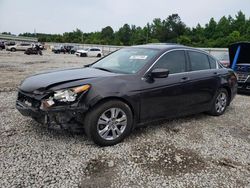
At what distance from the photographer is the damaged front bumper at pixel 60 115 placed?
3.05 meters

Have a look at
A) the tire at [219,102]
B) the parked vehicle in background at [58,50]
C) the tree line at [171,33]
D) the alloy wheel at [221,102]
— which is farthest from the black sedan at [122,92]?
the tree line at [171,33]

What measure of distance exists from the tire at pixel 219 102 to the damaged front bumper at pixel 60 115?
3.15 meters

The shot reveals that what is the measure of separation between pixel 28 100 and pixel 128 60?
1.82m

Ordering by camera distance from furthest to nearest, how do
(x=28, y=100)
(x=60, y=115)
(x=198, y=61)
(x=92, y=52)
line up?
(x=92, y=52) < (x=198, y=61) < (x=28, y=100) < (x=60, y=115)

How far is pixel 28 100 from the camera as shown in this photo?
3.30 m

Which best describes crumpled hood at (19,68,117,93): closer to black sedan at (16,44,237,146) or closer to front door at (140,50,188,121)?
black sedan at (16,44,237,146)

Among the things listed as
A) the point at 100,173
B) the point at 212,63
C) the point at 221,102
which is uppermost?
the point at 212,63

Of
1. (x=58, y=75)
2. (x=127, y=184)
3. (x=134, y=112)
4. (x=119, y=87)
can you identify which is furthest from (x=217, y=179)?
(x=58, y=75)

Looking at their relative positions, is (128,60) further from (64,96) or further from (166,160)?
(166,160)

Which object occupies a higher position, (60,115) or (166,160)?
(60,115)

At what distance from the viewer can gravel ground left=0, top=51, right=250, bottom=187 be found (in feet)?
8.57

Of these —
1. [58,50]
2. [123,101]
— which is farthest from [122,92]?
[58,50]

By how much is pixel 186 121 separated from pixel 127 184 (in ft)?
8.28

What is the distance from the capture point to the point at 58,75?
3602 mm
